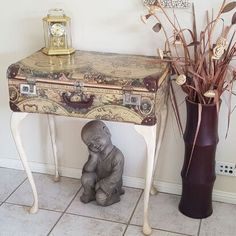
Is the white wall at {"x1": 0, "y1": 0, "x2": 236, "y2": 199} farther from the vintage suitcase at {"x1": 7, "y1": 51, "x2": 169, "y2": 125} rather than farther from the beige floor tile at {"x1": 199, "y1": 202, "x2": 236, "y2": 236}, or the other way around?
the vintage suitcase at {"x1": 7, "y1": 51, "x2": 169, "y2": 125}

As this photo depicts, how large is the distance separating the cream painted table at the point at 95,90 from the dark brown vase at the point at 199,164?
203 millimetres

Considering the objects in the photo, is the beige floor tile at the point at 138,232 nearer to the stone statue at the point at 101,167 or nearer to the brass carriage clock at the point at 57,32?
the stone statue at the point at 101,167

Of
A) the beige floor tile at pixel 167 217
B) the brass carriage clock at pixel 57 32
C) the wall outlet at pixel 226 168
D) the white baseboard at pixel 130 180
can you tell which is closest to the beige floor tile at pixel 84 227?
the beige floor tile at pixel 167 217

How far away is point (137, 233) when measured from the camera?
207cm

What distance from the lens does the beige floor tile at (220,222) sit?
209cm

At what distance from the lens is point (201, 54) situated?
6.20 ft

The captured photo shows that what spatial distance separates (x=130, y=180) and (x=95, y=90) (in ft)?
2.68

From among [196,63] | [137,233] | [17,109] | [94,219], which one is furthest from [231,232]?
[17,109]

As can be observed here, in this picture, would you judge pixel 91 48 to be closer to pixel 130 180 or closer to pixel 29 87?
pixel 29 87

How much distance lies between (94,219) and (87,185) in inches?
7.7

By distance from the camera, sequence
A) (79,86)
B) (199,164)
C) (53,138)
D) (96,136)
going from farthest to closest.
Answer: (53,138), (96,136), (199,164), (79,86)

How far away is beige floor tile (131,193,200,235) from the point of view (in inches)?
83.2

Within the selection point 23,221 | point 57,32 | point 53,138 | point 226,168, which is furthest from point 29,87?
point 226,168

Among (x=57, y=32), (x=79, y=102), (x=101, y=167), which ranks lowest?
(x=101, y=167)
